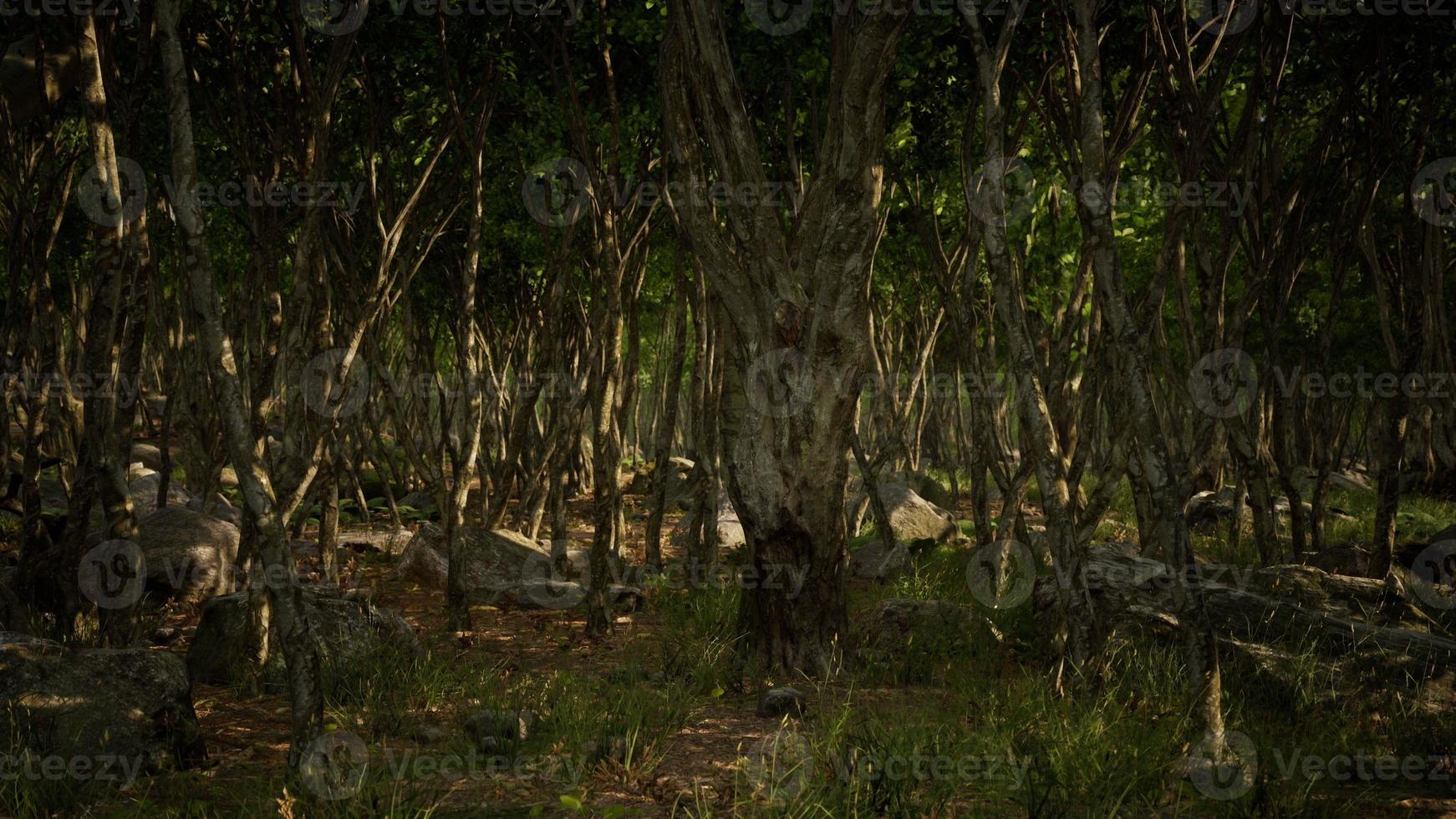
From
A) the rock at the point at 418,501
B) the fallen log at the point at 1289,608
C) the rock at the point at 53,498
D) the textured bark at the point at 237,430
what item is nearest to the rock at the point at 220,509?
the rock at the point at 53,498

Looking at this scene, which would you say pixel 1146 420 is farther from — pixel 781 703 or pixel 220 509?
pixel 220 509

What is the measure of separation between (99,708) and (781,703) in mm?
3494

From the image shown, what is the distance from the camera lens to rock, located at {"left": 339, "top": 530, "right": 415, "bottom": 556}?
40.1ft

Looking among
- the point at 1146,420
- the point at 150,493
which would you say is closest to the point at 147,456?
the point at 150,493

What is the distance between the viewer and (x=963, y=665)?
628cm

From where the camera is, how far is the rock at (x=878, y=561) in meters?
9.99

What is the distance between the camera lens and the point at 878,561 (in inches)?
429

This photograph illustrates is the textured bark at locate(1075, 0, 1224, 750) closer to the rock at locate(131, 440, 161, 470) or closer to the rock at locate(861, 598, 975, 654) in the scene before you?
the rock at locate(861, 598, 975, 654)

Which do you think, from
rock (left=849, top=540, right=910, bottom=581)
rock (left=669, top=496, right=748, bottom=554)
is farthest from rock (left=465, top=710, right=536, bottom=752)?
rock (left=669, top=496, right=748, bottom=554)

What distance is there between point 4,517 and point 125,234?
316 inches

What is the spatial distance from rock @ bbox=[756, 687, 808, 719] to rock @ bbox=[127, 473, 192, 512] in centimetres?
1118

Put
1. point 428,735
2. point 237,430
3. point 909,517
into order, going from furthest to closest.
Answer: point 909,517
point 428,735
point 237,430

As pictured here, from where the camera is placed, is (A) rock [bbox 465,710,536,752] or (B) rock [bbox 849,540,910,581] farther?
(B) rock [bbox 849,540,910,581]

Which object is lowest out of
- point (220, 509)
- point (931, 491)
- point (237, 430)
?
point (931, 491)
